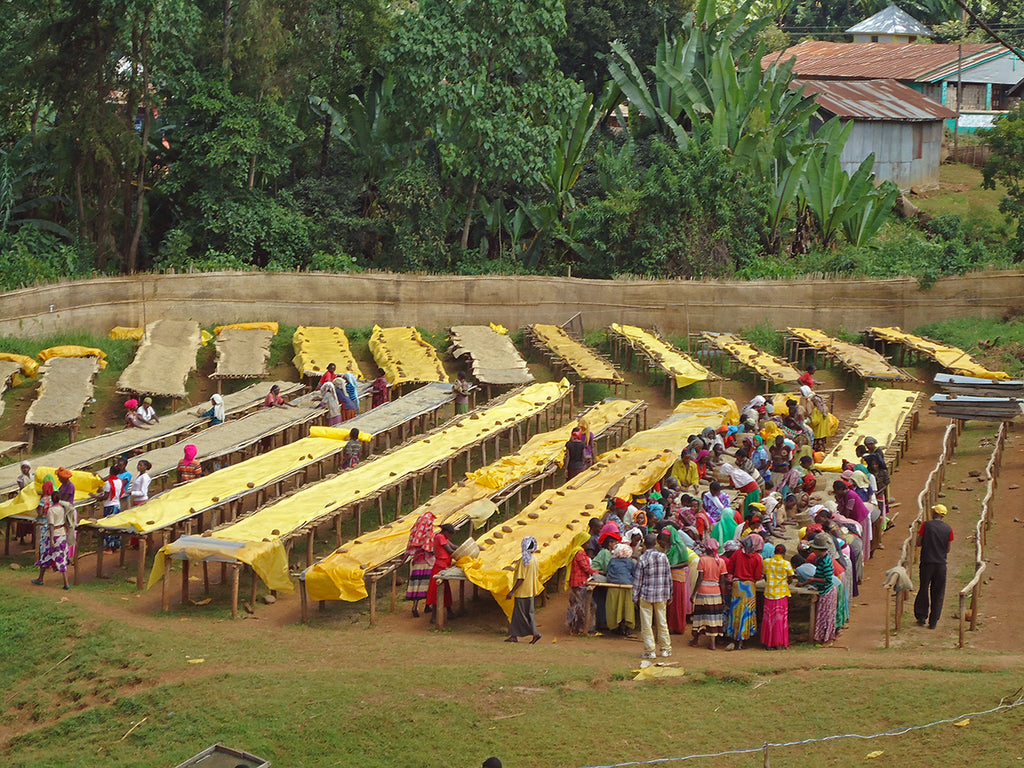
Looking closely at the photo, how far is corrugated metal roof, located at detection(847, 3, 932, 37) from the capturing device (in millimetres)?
64062

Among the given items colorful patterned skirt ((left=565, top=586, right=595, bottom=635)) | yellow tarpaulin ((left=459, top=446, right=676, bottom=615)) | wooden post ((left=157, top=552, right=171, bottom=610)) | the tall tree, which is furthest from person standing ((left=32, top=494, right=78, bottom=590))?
the tall tree

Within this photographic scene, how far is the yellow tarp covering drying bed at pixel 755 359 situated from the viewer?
1082 inches

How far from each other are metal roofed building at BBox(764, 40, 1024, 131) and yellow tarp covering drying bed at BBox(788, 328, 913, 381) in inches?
958

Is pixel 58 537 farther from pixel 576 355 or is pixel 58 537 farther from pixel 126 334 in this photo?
pixel 576 355

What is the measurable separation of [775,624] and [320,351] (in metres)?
16.1

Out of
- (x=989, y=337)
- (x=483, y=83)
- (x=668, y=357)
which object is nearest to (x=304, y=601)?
(x=668, y=357)

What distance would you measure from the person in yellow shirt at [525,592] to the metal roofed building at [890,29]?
180 ft

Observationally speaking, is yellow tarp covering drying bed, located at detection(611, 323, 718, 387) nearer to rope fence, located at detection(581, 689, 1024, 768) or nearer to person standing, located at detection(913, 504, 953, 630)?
person standing, located at detection(913, 504, 953, 630)

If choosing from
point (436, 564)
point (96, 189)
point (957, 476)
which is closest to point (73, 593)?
point (436, 564)

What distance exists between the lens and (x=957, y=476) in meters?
23.1

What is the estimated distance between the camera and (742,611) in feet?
48.3

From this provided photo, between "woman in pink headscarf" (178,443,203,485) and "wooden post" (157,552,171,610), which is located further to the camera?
"woman in pink headscarf" (178,443,203,485)

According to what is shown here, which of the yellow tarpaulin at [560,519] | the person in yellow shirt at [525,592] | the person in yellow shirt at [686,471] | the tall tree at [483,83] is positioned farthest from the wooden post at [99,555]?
the tall tree at [483,83]

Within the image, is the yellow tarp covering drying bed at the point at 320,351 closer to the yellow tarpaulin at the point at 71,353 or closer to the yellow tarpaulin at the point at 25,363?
the yellow tarpaulin at the point at 71,353
